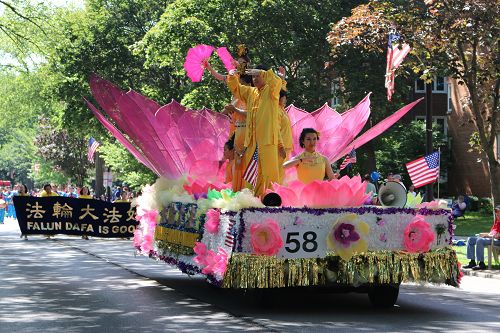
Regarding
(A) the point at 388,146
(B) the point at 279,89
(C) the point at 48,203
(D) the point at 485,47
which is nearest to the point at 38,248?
(C) the point at 48,203

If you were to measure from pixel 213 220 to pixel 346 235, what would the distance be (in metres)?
1.64

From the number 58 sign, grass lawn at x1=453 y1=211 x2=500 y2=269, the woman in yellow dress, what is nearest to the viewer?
the number 58 sign

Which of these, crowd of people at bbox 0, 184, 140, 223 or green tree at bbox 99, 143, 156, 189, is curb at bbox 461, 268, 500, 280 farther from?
green tree at bbox 99, 143, 156, 189

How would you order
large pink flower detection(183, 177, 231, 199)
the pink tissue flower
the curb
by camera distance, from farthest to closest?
the curb → the pink tissue flower → large pink flower detection(183, 177, 231, 199)

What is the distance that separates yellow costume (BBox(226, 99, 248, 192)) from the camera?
1299cm

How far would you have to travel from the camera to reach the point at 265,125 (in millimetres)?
12398

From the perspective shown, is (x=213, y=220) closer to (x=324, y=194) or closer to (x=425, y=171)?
(x=324, y=194)

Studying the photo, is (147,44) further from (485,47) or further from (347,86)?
(485,47)

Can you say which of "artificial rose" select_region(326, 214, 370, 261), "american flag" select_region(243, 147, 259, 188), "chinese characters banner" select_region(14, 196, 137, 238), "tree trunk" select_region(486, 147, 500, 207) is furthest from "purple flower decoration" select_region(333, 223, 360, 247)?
"chinese characters banner" select_region(14, 196, 137, 238)

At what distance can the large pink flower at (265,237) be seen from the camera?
1059 cm

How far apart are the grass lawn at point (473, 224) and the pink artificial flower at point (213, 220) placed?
22.4 metres

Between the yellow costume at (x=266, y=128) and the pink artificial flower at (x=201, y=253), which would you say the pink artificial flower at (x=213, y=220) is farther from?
the yellow costume at (x=266, y=128)

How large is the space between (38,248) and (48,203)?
1.54 metres

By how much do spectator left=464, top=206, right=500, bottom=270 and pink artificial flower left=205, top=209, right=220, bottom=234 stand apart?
318 inches
